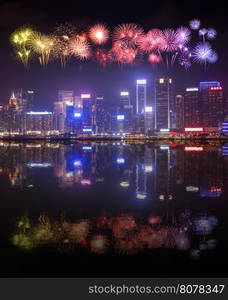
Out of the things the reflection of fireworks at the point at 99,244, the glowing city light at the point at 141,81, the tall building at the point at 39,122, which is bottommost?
the reflection of fireworks at the point at 99,244

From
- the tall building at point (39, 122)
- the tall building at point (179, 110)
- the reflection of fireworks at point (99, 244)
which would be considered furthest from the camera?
the tall building at point (39, 122)

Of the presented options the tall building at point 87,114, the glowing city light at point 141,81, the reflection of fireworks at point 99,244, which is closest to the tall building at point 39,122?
the tall building at point 87,114

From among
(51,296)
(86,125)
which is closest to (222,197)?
(51,296)

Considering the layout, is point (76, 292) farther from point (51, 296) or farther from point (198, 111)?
point (198, 111)

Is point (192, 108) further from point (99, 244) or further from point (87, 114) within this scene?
point (99, 244)

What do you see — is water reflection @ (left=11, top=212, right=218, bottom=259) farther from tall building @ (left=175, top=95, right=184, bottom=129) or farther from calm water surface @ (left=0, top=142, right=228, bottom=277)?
tall building @ (left=175, top=95, right=184, bottom=129)

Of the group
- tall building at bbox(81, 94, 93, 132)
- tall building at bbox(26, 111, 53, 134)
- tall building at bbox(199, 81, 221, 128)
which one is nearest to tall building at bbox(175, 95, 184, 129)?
tall building at bbox(199, 81, 221, 128)

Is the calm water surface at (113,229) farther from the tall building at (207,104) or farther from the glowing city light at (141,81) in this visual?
the tall building at (207,104)
